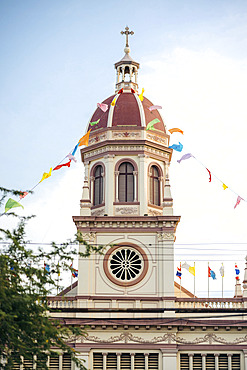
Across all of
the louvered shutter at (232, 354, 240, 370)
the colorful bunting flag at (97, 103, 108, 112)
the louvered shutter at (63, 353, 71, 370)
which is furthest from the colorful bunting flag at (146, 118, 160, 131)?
the louvered shutter at (63, 353, 71, 370)

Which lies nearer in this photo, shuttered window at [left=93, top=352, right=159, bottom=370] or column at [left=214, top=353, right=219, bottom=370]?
shuttered window at [left=93, top=352, right=159, bottom=370]

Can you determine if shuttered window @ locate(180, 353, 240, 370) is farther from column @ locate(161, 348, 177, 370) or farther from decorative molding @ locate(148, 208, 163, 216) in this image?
decorative molding @ locate(148, 208, 163, 216)

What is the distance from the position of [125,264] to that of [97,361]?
235 inches

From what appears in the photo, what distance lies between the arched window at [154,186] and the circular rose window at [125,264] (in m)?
3.76

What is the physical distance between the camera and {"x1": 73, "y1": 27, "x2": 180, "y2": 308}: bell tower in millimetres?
42281

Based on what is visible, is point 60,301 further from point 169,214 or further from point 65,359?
point 169,214

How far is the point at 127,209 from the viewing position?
145 feet

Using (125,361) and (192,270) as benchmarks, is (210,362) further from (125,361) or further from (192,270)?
(192,270)

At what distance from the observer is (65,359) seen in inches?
1594

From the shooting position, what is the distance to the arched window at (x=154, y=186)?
45.5 meters

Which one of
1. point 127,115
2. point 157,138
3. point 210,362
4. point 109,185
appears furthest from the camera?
point 127,115

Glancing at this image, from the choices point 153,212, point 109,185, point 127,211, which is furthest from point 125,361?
point 109,185

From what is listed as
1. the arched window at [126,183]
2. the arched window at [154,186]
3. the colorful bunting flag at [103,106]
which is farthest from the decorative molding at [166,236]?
the colorful bunting flag at [103,106]

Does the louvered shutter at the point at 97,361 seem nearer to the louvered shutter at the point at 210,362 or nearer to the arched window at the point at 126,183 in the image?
the louvered shutter at the point at 210,362
